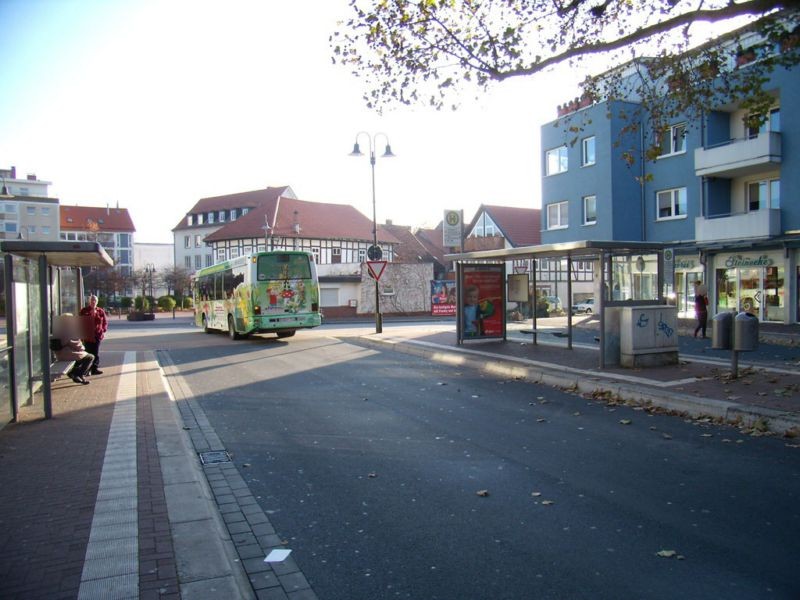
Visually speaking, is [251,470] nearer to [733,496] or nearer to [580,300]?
[733,496]

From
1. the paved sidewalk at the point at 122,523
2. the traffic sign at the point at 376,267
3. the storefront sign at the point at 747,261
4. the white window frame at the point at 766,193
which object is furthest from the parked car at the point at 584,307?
the paved sidewalk at the point at 122,523

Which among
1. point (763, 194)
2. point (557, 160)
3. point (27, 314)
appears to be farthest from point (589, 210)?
point (27, 314)

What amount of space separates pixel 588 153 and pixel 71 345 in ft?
88.4

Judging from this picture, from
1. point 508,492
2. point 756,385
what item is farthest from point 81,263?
point 756,385

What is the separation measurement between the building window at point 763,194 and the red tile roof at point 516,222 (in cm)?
2455

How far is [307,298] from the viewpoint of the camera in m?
21.8

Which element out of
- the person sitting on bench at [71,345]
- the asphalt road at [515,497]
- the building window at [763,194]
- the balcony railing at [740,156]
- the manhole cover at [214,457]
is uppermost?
the balcony railing at [740,156]

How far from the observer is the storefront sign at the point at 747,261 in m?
24.9

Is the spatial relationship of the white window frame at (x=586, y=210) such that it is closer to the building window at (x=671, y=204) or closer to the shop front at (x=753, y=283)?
the building window at (x=671, y=204)

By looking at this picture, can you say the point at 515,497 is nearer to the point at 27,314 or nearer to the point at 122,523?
the point at 122,523

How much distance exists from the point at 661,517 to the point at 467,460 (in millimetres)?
2076

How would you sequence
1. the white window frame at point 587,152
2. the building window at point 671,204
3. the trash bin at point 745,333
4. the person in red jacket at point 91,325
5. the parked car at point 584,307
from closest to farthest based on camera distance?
the trash bin at point 745,333, the person in red jacket at point 91,325, the building window at point 671,204, the white window frame at point 587,152, the parked car at point 584,307

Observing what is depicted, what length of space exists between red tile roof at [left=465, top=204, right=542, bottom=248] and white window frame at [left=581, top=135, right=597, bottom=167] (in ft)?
61.4

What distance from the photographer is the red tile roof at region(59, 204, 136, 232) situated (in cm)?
10912
